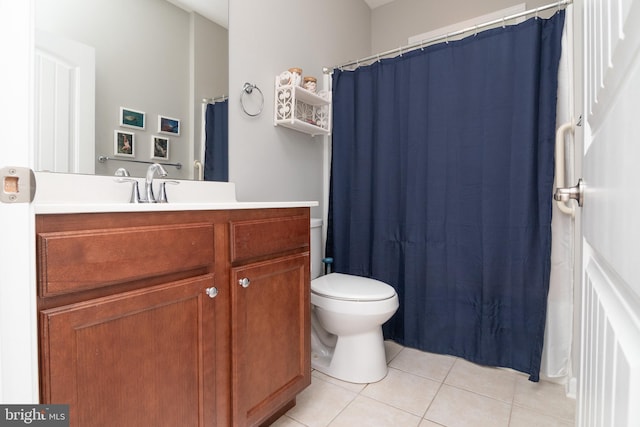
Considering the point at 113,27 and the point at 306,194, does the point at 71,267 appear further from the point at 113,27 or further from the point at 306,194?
the point at 306,194

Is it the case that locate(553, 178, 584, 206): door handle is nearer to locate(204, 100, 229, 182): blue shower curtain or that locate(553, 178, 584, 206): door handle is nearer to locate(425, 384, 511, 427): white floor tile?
locate(425, 384, 511, 427): white floor tile

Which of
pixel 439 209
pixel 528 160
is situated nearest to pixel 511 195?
pixel 528 160

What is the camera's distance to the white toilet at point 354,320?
1.57 meters

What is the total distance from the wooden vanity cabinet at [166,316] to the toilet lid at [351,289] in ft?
1.15

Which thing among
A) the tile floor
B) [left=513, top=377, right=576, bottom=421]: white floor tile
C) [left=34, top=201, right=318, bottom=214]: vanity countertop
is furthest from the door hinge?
[left=513, top=377, right=576, bottom=421]: white floor tile

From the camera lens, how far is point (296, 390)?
1.34 m

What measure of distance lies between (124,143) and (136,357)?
0.79m

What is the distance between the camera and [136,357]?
822 mm

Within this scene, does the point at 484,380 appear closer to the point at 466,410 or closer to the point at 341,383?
the point at 466,410

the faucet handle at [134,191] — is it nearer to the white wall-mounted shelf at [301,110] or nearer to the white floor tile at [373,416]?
the white wall-mounted shelf at [301,110]

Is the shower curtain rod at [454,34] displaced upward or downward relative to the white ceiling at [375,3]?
downward

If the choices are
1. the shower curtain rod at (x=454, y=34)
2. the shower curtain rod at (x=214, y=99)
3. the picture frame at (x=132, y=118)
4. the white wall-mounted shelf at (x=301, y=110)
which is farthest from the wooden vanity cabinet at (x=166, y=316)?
the shower curtain rod at (x=454, y=34)

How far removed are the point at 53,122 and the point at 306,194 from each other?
4.47 ft

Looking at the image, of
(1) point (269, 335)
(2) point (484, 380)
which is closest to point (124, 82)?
(1) point (269, 335)
